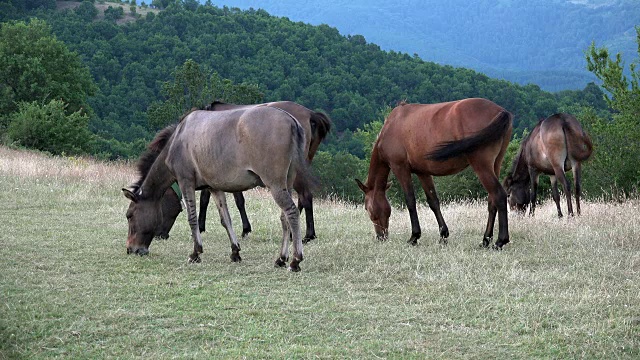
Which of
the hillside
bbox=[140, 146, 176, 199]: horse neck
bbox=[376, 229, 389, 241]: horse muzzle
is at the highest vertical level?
the hillside

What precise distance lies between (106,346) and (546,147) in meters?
10.5

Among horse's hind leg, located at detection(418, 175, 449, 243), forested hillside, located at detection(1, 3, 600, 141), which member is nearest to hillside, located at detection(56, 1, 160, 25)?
forested hillside, located at detection(1, 3, 600, 141)

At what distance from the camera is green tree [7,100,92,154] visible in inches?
1382

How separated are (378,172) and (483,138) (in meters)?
2.30

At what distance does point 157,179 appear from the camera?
9.77 m

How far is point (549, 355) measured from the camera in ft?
18.0

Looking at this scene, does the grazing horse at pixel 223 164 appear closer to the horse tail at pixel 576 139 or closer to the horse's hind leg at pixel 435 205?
the horse's hind leg at pixel 435 205

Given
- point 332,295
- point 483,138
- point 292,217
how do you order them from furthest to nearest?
point 483,138 < point 292,217 < point 332,295

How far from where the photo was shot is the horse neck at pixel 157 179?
9.72m

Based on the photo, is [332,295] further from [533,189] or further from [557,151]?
[533,189]

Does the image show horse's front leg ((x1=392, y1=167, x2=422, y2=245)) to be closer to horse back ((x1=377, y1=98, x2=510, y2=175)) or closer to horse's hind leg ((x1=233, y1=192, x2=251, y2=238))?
horse back ((x1=377, y1=98, x2=510, y2=175))

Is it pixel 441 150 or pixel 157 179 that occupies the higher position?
pixel 441 150

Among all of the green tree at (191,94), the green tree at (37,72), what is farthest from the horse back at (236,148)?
the green tree at (37,72)

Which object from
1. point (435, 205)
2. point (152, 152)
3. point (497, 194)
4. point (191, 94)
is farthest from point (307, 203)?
point (191, 94)
